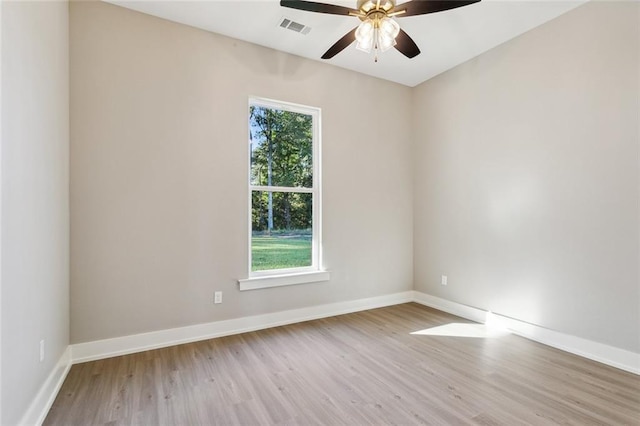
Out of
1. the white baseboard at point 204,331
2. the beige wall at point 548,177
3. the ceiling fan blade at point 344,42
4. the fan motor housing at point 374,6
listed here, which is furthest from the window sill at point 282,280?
the fan motor housing at point 374,6

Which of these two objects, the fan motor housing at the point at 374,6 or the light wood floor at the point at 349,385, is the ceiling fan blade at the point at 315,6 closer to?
the fan motor housing at the point at 374,6

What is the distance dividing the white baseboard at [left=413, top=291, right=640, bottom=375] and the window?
1.79 metres

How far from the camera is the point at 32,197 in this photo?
1.78 meters

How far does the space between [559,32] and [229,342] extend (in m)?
4.29

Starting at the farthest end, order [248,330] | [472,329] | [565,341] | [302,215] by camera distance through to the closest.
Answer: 1. [302,215]
2. [472,329]
3. [248,330]
4. [565,341]

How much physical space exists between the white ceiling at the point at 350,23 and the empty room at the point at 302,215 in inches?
1.1

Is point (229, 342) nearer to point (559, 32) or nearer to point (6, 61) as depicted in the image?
point (6, 61)

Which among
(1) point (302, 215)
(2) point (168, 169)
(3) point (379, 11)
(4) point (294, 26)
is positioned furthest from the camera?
(1) point (302, 215)

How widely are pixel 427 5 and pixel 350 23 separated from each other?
42.5 inches

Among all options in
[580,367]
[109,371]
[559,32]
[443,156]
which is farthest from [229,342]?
[559,32]

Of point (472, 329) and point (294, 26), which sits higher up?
point (294, 26)

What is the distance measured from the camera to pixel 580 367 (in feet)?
8.10

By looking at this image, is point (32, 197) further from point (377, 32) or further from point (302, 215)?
point (377, 32)

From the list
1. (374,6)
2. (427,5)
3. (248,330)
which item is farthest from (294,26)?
(248,330)
